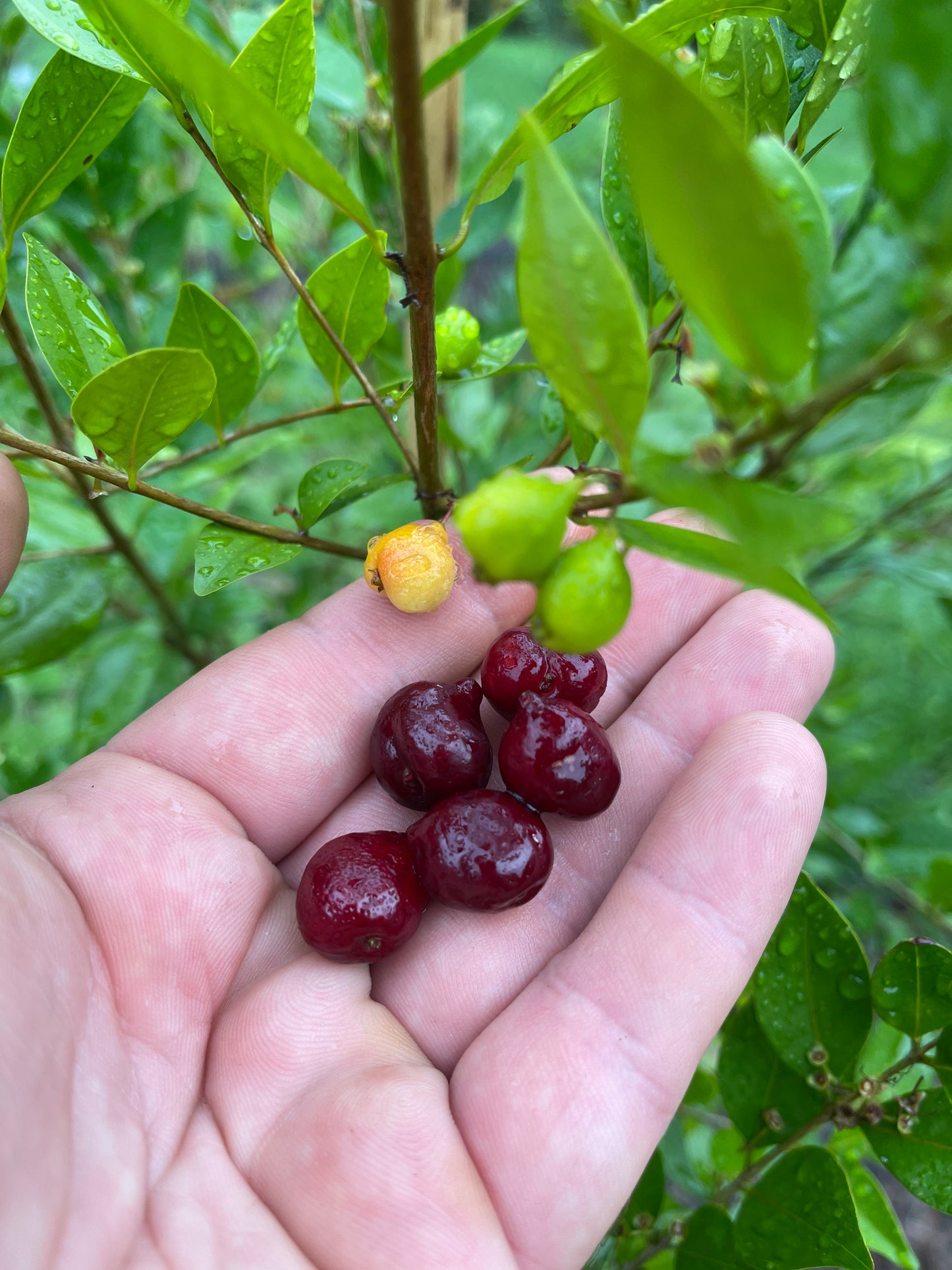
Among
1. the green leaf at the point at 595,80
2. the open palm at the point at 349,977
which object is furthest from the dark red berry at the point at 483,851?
the green leaf at the point at 595,80

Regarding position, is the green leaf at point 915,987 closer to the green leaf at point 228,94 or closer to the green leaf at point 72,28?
the green leaf at point 228,94

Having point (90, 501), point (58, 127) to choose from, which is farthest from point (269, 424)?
point (58, 127)

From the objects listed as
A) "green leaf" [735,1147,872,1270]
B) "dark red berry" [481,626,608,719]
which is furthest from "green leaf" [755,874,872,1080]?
"dark red berry" [481,626,608,719]

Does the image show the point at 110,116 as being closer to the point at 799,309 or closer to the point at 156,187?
the point at 799,309

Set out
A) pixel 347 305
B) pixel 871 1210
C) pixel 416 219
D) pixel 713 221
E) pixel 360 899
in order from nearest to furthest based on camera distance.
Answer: pixel 713 221
pixel 416 219
pixel 347 305
pixel 360 899
pixel 871 1210

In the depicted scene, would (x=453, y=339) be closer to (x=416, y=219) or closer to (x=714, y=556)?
(x=416, y=219)

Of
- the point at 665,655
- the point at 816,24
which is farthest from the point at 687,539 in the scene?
the point at 665,655
